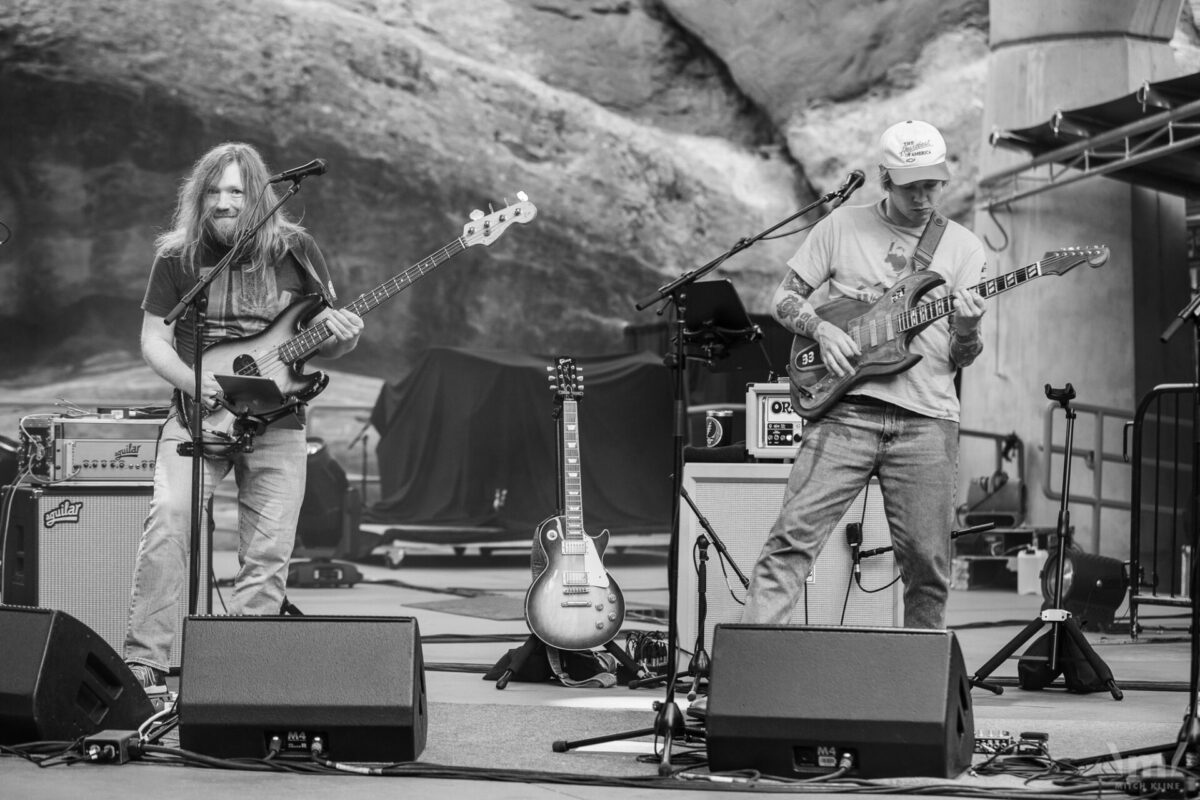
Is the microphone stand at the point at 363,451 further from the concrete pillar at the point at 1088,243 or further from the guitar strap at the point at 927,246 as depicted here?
the guitar strap at the point at 927,246

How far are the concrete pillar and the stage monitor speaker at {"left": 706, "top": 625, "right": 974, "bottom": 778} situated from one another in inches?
332

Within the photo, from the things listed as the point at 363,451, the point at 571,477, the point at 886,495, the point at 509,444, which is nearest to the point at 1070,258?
the point at 886,495

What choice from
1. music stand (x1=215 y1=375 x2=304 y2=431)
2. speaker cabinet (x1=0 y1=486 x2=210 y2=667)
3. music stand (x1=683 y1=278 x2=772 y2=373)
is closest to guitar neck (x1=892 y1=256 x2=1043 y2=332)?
music stand (x1=683 y1=278 x2=772 y2=373)

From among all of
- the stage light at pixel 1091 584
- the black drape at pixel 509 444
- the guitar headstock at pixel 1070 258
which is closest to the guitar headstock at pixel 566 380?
the guitar headstock at pixel 1070 258

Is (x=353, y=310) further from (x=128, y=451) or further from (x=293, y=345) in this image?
(x=128, y=451)

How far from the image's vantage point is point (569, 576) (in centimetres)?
631

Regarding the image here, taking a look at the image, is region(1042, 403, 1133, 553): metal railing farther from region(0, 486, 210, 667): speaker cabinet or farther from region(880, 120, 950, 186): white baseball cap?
region(0, 486, 210, 667): speaker cabinet

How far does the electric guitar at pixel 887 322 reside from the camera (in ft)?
15.7

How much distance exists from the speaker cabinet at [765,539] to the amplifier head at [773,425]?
75 mm

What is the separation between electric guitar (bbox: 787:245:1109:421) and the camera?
4.78m

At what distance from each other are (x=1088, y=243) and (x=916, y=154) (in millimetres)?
7896

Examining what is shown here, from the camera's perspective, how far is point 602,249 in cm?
1630

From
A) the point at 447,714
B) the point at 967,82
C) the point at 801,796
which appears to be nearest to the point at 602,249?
the point at 967,82

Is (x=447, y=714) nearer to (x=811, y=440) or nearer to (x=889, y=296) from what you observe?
(x=811, y=440)
